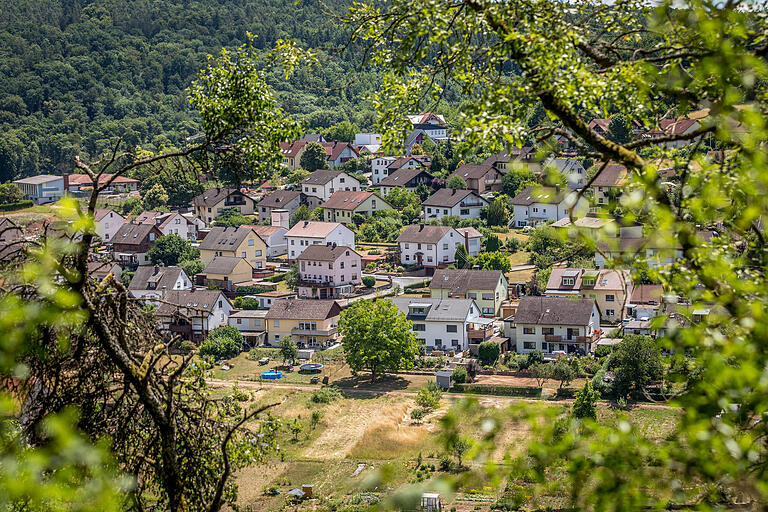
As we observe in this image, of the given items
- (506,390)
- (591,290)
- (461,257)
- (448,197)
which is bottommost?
(506,390)

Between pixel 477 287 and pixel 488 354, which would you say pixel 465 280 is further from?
pixel 488 354

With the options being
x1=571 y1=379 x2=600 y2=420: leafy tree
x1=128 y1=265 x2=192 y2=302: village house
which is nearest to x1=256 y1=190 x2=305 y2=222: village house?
x1=128 y1=265 x2=192 y2=302: village house

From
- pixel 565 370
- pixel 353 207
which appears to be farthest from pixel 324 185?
pixel 565 370

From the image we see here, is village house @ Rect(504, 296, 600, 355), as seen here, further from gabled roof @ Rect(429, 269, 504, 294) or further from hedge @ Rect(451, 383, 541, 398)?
hedge @ Rect(451, 383, 541, 398)

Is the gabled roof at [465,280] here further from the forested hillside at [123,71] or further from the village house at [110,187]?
the forested hillside at [123,71]

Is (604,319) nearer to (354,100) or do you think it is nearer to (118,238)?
(118,238)

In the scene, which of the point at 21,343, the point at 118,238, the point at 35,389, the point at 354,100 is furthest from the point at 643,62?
the point at 354,100

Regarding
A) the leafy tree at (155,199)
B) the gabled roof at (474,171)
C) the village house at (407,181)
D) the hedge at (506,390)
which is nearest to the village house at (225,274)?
the village house at (407,181)
